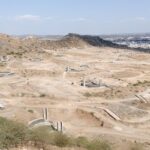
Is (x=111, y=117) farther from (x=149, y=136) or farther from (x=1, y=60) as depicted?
(x=1, y=60)

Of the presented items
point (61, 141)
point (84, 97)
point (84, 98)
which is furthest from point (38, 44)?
point (61, 141)

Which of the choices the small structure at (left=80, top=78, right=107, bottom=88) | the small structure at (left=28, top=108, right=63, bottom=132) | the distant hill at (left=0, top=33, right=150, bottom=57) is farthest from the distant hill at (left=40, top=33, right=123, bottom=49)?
the small structure at (left=28, top=108, right=63, bottom=132)

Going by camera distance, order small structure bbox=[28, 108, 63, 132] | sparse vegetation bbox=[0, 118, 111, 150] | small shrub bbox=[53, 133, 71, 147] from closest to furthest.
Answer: sparse vegetation bbox=[0, 118, 111, 150] → small shrub bbox=[53, 133, 71, 147] → small structure bbox=[28, 108, 63, 132]

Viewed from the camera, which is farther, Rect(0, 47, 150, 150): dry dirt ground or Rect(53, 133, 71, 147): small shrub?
Rect(0, 47, 150, 150): dry dirt ground

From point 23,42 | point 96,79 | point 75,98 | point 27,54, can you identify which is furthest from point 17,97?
point 23,42

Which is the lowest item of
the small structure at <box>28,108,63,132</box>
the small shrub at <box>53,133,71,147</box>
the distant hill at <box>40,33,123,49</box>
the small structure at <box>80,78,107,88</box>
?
the distant hill at <box>40,33,123,49</box>

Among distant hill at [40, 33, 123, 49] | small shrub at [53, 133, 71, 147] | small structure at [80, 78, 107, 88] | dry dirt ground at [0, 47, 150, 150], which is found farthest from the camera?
distant hill at [40, 33, 123, 49]

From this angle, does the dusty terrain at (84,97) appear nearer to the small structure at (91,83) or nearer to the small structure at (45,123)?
the small structure at (91,83)

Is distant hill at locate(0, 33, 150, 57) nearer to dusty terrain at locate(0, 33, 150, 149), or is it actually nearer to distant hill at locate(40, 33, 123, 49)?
distant hill at locate(40, 33, 123, 49)
